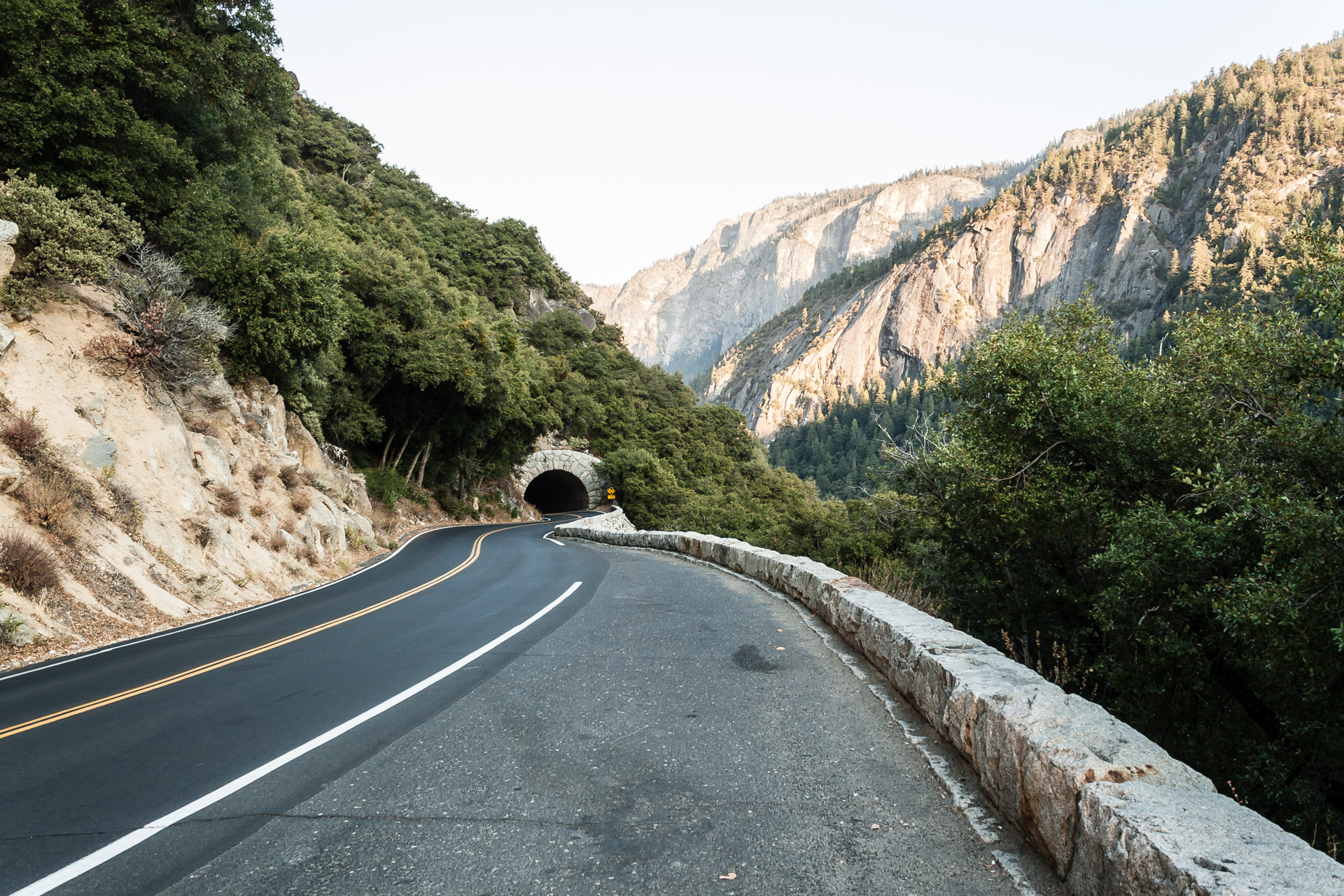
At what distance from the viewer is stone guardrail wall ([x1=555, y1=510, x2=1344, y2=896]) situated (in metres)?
2.46

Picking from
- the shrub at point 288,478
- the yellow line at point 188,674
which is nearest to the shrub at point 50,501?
the yellow line at point 188,674

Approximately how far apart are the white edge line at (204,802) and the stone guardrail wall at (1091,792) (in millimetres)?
4346

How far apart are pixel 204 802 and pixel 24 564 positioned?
7889 mm

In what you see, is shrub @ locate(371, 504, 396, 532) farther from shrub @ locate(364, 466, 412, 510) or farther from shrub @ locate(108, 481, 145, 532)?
shrub @ locate(108, 481, 145, 532)

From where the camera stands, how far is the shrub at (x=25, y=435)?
10.8 metres

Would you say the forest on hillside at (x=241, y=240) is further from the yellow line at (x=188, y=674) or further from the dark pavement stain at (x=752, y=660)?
the dark pavement stain at (x=752, y=660)

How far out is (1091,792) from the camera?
306 cm

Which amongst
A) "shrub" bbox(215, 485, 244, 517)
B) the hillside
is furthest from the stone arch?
the hillside

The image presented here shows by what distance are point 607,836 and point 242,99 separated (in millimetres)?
20246

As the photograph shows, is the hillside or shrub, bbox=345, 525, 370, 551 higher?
the hillside

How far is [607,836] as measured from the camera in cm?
348

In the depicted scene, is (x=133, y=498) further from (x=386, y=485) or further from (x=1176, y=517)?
(x=386, y=485)

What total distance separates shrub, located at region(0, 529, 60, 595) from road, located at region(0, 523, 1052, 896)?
2.11 m

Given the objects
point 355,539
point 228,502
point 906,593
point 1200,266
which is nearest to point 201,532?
point 228,502
